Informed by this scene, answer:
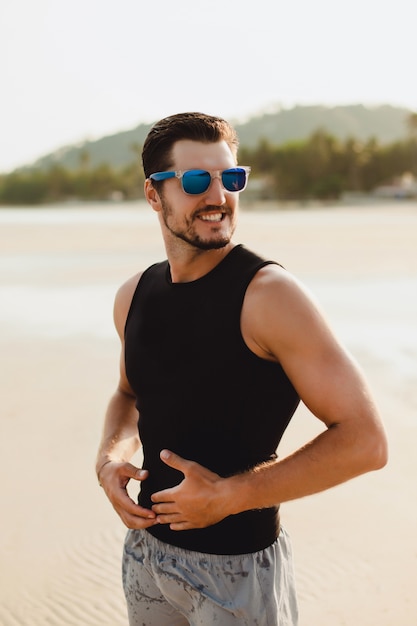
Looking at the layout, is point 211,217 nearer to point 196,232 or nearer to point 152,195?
point 196,232

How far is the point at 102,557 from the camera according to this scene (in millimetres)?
4621

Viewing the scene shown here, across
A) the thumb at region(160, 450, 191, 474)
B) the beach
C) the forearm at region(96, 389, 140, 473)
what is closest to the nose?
the beach

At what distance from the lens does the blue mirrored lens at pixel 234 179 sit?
6.65 ft

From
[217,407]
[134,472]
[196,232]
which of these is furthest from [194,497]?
[196,232]

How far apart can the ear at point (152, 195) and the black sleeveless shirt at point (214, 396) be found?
0.31 meters

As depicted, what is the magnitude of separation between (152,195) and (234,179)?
1.08 ft

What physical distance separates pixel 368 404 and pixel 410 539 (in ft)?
11.0

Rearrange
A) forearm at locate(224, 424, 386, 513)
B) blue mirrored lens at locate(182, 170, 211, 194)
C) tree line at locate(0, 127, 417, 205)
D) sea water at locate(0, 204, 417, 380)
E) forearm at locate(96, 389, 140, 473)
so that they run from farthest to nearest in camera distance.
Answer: tree line at locate(0, 127, 417, 205) < sea water at locate(0, 204, 417, 380) < forearm at locate(96, 389, 140, 473) < blue mirrored lens at locate(182, 170, 211, 194) < forearm at locate(224, 424, 386, 513)

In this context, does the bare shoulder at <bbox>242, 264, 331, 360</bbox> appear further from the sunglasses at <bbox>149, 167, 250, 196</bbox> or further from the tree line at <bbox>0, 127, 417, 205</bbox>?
the tree line at <bbox>0, 127, 417, 205</bbox>

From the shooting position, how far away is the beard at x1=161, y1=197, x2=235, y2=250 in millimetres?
2006

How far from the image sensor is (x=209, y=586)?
6.30ft

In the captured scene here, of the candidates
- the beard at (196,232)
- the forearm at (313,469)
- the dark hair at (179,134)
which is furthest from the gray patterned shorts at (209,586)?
the dark hair at (179,134)

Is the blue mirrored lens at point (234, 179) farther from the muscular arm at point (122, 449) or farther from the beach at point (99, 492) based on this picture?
the muscular arm at point (122, 449)

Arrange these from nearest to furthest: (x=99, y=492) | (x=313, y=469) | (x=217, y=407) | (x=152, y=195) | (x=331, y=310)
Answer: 1. (x=313, y=469)
2. (x=217, y=407)
3. (x=152, y=195)
4. (x=99, y=492)
5. (x=331, y=310)
